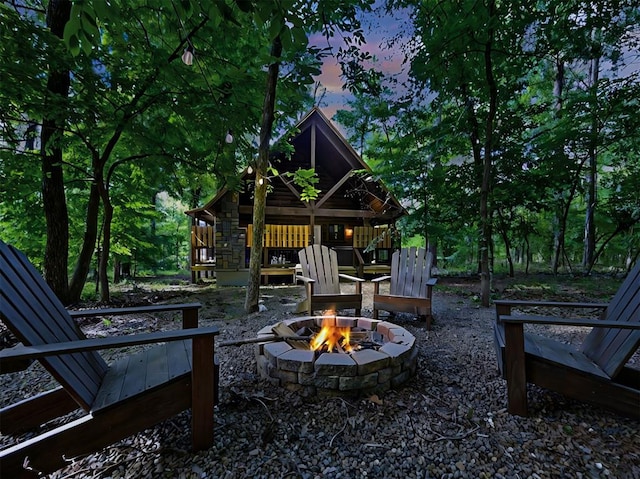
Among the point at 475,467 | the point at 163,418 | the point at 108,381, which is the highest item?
the point at 108,381

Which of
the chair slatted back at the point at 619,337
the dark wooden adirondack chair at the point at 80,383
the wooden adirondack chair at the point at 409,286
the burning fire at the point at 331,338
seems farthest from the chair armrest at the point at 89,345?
the wooden adirondack chair at the point at 409,286

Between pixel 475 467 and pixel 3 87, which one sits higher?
pixel 3 87

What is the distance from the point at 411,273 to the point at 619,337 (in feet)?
7.54

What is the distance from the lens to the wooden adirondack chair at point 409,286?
11.3 feet

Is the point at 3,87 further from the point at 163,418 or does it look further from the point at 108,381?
the point at 163,418

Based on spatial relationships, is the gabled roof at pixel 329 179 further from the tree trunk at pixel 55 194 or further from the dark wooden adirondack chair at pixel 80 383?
the dark wooden adirondack chair at pixel 80 383

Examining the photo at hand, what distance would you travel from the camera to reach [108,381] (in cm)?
140

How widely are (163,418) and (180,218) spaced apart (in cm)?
1698

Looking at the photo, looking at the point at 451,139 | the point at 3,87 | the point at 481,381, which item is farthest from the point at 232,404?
the point at 451,139

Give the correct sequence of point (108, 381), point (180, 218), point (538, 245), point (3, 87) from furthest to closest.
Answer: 1. point (180, 218)
2. point (538, 245)
3. point (3, 87)
4. point (108, 381)

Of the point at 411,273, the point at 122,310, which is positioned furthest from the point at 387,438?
the point at 411,273

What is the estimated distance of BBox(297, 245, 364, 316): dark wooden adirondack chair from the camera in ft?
11.5

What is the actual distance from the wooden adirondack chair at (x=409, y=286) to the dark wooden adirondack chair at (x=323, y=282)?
1.08ft

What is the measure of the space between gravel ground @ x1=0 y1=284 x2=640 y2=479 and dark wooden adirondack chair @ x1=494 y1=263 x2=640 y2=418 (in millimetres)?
164
